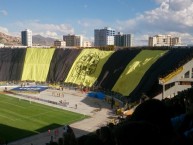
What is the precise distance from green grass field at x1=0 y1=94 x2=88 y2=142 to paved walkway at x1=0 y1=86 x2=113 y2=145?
1443 mm

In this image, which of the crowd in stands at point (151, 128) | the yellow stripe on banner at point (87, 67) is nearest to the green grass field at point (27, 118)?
the yellow stripe on banner at point (87, 67)

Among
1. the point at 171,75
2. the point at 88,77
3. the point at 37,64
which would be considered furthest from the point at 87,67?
the point at 171,75

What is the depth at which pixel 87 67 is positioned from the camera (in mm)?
69312

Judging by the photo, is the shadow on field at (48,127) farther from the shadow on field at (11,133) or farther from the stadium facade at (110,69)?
Answer: the stadium facade at (110,69)

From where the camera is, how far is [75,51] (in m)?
77.8

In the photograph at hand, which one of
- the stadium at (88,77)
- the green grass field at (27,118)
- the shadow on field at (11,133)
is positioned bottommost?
the shadow on field at (11,133)

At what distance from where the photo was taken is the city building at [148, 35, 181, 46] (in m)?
157

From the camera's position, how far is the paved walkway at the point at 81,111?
3272cm

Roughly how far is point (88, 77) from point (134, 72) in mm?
14922

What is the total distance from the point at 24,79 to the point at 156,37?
3913 inches

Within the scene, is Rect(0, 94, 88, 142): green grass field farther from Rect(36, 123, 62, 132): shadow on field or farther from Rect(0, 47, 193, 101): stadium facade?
Rect(0, 47, 193, 101): stadium facade

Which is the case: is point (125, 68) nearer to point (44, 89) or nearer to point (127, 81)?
point (127, 81)

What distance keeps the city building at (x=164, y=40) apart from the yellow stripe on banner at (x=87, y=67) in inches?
3413

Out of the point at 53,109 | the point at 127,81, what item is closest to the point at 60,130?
the point at 53,109
